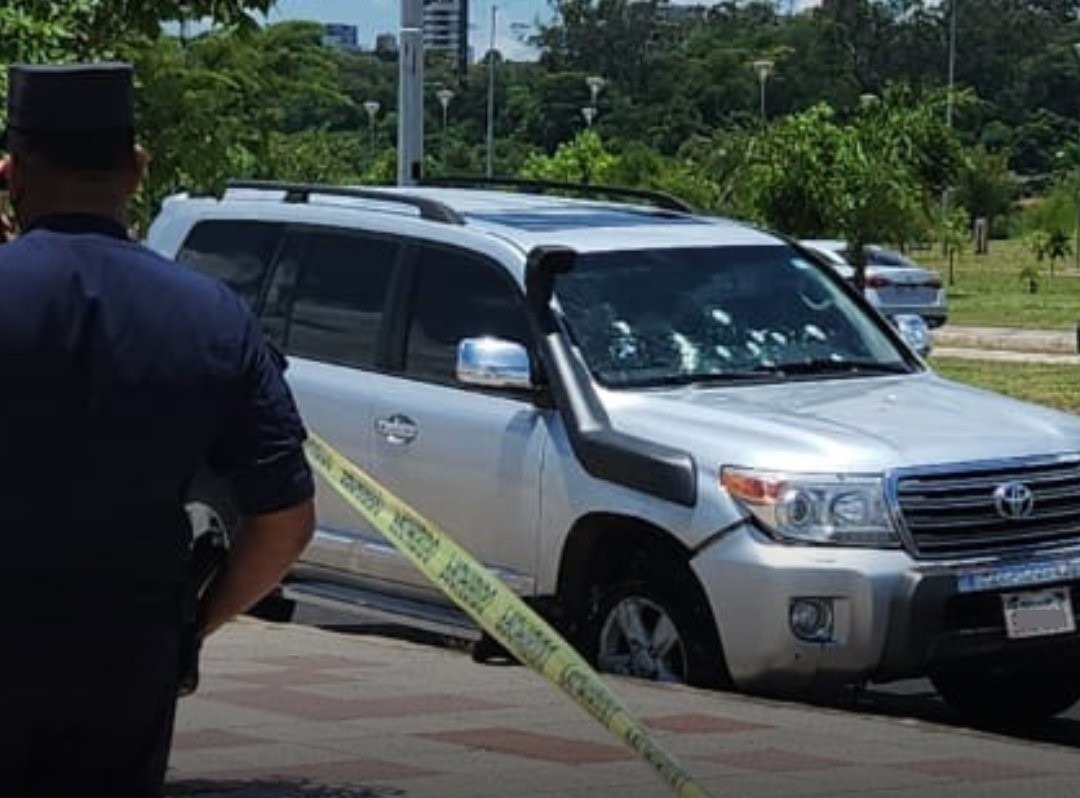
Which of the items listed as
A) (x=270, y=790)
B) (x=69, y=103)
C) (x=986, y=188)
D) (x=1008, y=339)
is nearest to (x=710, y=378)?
(x=270, y=790)

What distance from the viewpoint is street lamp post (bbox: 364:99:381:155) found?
6278cm

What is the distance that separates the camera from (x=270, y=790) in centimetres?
693

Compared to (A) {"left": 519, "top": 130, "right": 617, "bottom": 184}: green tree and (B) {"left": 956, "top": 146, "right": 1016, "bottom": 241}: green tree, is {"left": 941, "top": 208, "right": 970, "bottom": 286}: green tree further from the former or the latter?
(B) {"left": 956, "top": 146, "right": 1016, "bottom": 241}: green tree

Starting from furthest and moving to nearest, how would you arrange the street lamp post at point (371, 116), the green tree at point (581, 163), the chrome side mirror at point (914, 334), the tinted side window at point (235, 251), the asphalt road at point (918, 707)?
the street lamp post at point (371, 116), the green tree at point (581, 163), the tinted side window at point (235, 251), the chrome side mirror at point (914, 334), the asphalt road at point (918, 707)

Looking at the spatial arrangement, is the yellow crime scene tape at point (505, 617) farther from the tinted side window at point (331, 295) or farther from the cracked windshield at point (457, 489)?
the tinted side window at point (331, 295)

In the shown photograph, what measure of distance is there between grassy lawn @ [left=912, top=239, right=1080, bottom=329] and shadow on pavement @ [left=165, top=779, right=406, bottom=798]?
31.6 metres

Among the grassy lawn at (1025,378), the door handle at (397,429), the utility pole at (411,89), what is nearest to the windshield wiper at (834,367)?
the door handle at (397,429)

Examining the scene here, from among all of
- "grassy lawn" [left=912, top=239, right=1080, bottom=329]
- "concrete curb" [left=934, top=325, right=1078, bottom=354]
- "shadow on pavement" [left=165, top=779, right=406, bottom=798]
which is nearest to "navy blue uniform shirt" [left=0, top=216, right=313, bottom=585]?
"shadow on pavement" [left=165, top=779, right=406, bottom=798]

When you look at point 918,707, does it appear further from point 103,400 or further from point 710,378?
point 103,400

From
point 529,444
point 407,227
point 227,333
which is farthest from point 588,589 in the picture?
point 227,333

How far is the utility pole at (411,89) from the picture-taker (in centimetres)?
1678

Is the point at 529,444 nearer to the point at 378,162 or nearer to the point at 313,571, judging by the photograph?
the point at 313,571

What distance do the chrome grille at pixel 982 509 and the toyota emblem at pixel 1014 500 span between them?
11 millimetres

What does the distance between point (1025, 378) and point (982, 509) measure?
18770 mm
